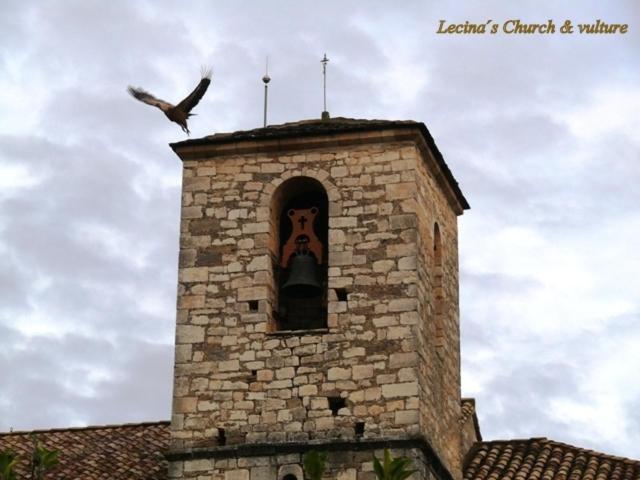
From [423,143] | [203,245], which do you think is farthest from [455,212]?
[203,245]

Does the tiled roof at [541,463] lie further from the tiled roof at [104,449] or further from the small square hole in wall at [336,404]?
the tiled roof at [104,449]

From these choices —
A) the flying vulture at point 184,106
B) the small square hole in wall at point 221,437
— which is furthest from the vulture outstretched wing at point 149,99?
the small square hole in wall at point 221,437

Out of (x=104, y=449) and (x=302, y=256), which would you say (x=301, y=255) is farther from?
(x=104, y=449)

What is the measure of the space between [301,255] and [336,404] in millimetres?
1966

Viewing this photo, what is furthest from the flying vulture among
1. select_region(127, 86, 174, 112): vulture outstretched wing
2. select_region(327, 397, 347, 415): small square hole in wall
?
select_region(327, 397, 347, 415): small square hole in wall

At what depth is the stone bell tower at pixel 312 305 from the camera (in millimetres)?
18969

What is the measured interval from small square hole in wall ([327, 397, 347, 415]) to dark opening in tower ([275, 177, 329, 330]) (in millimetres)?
1228

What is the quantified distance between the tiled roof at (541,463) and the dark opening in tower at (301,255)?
111 inches

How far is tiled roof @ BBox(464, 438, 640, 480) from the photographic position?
20500mm

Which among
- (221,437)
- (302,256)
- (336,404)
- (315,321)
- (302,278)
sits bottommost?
(221,437)

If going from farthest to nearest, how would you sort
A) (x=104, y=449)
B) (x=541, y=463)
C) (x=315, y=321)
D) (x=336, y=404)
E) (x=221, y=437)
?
(x=104, y=449) < (x=541, y=463) < (x=315, y=321) < (x=221, y=437) < (x=336, y=404)

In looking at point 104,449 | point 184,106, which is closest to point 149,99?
point 184,106

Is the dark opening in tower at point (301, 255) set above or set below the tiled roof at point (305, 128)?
below

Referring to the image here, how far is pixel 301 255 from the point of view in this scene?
20.1m
